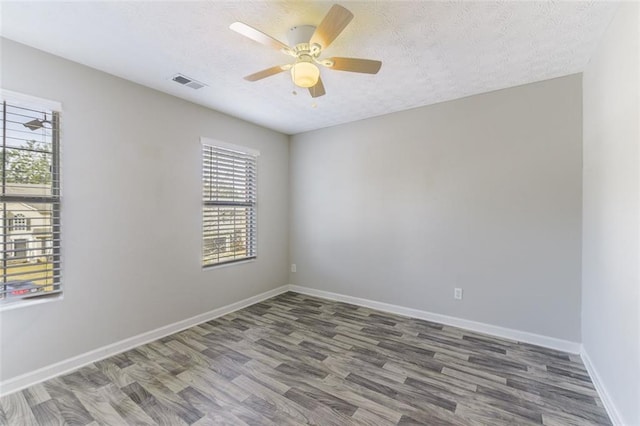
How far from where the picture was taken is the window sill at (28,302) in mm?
2096

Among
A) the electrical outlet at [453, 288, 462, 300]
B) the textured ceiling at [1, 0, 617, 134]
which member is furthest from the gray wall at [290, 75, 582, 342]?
the textured ceiling at [1, 0, 617, 134]

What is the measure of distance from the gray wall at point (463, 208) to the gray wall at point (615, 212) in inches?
8.3

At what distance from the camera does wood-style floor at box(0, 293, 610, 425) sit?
1858 millimetres

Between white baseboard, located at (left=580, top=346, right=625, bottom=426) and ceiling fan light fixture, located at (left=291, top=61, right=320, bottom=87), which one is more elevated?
ceiling fan light fixture, located at (left=291, top=61, right=320, bottom=87)

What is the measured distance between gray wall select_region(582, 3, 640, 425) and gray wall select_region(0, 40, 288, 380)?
12.2 ft

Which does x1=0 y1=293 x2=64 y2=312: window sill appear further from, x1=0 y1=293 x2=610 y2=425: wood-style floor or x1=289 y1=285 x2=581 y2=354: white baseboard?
x1=289 y1=285 x2=581 y2=354: white baseboard

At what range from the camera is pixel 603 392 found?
199cm

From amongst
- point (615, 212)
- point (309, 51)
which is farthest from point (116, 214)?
point (615, 212)

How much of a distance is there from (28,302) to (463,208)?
415 cm

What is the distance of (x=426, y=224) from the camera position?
345 cm

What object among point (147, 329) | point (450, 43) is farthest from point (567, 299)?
point (147, 329)

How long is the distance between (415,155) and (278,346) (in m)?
2.74

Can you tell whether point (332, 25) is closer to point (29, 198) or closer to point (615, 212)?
point (615, 212)

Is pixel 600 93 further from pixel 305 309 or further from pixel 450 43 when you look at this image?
pixel 305 309
